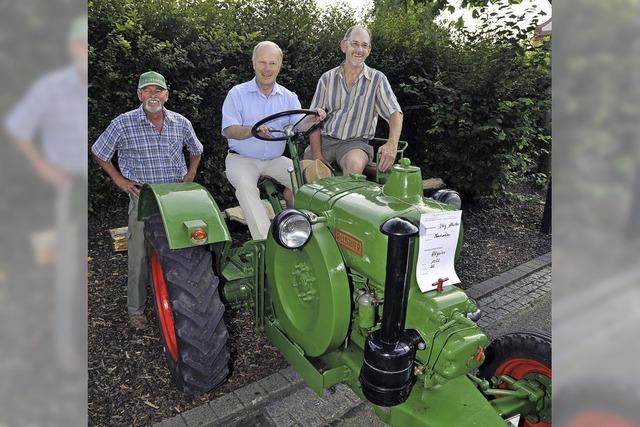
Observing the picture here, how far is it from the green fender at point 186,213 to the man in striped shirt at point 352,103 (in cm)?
135

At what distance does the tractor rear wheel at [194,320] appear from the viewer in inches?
103

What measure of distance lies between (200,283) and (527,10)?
5490 mm

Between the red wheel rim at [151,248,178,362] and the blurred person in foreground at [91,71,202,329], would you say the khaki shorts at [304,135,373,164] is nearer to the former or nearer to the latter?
the blurred person in foreground at [91,71,202,329]

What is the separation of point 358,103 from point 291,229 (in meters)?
2.22

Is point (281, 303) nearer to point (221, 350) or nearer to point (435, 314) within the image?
point (221, 350)

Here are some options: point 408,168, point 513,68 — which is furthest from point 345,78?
point 513,68

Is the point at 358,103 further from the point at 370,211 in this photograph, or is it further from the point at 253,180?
the point at 370,211

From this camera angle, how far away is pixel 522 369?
2.47 metres

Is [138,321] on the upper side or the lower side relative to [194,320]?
lower

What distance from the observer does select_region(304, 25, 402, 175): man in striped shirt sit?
4.03 metres

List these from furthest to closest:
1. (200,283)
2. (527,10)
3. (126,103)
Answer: (527,10), (126,103), (200,283)

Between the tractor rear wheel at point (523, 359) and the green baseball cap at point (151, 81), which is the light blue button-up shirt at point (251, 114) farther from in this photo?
the tractor rear wheel at point (523, 359)
